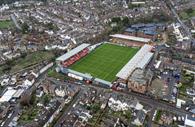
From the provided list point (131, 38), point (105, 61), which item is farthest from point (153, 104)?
point (131, 38)

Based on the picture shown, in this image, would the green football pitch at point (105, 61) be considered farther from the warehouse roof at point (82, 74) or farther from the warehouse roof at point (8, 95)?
the warehouse roof at point (8, 95)

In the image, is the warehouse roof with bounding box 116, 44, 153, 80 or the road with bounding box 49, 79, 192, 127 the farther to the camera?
the warehouse roof with bounding box 116, 44, 153, 80

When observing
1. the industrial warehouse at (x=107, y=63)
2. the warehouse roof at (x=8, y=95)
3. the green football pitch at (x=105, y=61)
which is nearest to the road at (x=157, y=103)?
the industrial warehouse at (x=107, y=63)

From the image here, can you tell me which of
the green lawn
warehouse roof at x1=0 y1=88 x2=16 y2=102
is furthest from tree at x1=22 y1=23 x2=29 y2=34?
warehouse roof at x1=0 y1=88 x2=16 y2=102

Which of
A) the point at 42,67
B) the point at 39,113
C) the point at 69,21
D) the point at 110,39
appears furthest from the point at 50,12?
the point at 39,113

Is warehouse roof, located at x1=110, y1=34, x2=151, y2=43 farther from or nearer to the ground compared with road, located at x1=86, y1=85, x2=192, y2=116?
farther from the ground

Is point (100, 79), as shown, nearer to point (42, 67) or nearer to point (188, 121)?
point (42, 67)

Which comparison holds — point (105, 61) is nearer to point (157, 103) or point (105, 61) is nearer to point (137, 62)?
point (137, 62)

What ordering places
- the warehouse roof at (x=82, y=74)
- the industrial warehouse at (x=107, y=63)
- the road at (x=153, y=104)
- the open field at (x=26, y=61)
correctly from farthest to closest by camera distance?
1. the open field at (x=26, y=61)
2. the warehouse roof at (x=82, y=74)
3. the industrial warehouse at (x=107, y=63)
4. the road at (x=153, y=104)

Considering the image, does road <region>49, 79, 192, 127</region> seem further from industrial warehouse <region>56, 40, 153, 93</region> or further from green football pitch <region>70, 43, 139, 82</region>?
green football pitch <region>70, 43, 139, 82</region>
